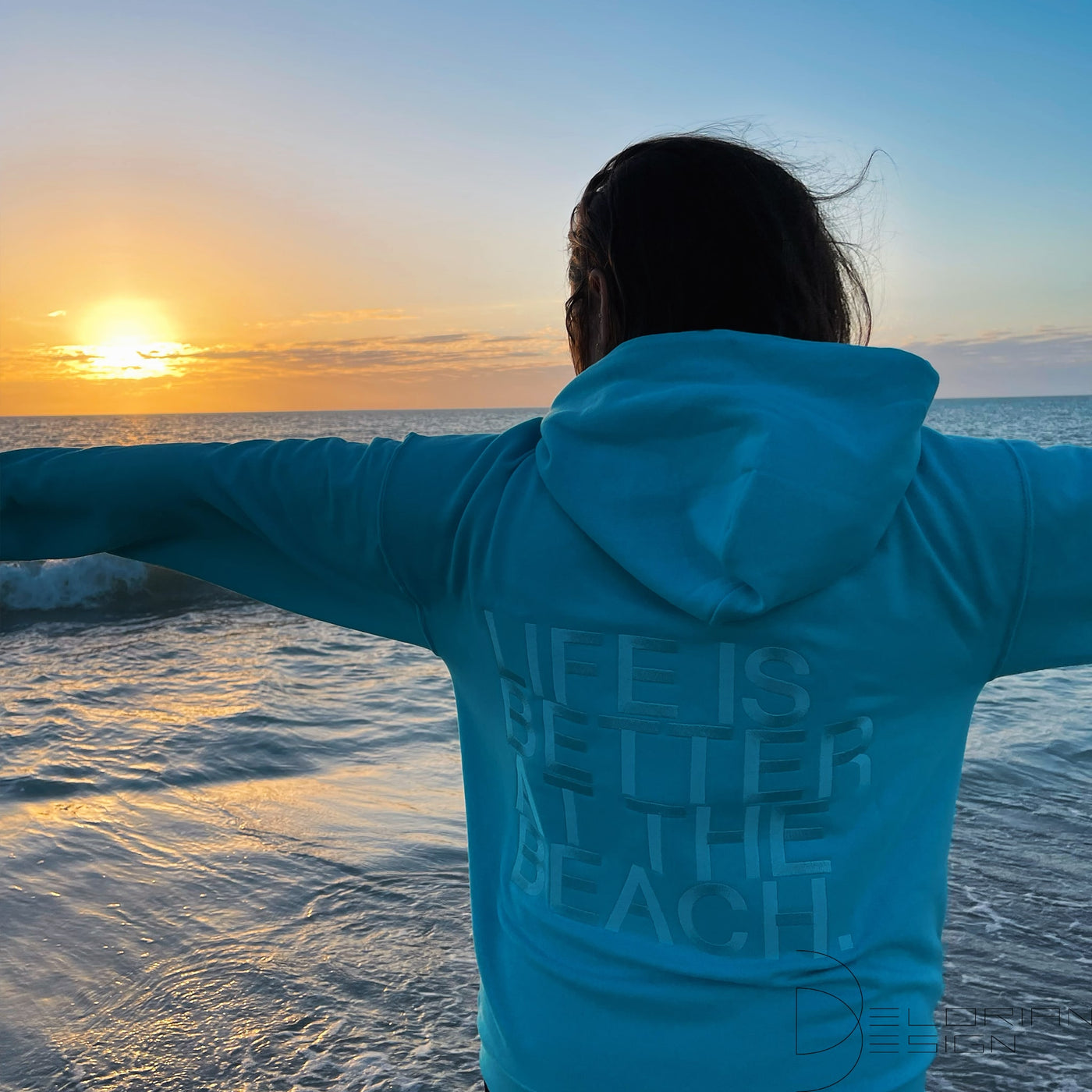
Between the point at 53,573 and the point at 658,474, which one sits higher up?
the point at 658,474

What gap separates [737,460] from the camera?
96 centimetres

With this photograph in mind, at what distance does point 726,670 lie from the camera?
3.23 ft

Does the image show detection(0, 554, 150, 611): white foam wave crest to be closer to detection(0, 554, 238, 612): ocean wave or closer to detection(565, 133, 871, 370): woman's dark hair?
detection(0, 554, 238, 612): ocean wave

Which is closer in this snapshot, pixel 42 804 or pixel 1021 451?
pixel 1021 451

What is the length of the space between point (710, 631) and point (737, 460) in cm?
18

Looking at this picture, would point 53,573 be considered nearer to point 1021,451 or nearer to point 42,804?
point 42,804

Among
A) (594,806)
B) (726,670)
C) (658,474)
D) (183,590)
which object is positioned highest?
(658,474)

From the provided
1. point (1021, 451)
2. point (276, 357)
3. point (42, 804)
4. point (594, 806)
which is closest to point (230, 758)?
point (42, 804)

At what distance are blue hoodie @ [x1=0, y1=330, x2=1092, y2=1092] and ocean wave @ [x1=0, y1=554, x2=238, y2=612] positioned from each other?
32.4ft

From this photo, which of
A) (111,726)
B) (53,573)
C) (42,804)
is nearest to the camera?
(42,804)

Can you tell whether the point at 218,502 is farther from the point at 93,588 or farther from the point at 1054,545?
the point at 93,588

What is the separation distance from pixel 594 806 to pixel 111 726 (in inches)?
213

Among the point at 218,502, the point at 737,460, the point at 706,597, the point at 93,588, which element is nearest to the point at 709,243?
the point at 737,460

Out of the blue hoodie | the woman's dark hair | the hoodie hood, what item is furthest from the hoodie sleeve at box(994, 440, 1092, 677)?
the woman's dark hair
